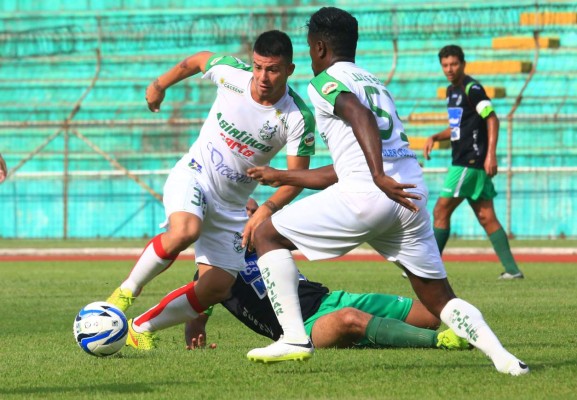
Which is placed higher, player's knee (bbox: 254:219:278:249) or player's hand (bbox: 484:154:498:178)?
player's knee (bbox: 254:219:278:249)

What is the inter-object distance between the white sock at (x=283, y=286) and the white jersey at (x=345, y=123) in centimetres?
52

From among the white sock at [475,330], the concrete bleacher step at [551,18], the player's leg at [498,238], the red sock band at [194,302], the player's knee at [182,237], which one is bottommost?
the player's leg at [498,238]

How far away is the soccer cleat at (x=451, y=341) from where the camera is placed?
7180 mm

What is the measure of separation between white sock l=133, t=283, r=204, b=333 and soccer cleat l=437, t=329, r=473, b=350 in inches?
60.6

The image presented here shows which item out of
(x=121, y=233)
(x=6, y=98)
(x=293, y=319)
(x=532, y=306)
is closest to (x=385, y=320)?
(x=293, y=319)

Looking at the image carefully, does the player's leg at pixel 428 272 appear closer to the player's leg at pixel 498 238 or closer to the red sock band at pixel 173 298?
the red sock band at pixel 173 298

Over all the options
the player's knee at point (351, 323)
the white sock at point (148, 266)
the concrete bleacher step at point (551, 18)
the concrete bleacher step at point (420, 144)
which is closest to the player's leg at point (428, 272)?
the player's knee at point (351, 323)

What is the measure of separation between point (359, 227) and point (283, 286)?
1.73ft

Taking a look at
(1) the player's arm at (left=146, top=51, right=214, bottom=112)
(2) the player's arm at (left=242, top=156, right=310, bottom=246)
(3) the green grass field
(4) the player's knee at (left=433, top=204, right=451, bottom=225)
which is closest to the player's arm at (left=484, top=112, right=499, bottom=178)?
(4) the player's knee at (left=433, top=204, right=451, bottom=225)

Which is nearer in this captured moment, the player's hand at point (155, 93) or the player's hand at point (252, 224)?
the player's hand at point (252, 224)

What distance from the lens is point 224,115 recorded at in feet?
25.8

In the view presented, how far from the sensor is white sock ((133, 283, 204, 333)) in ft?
25.1

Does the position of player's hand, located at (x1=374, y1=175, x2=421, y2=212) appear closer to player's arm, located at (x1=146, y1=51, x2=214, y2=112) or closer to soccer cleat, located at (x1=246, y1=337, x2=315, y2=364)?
soccer cleat, located at (x1=246, y1=337, x2=315, y2=364)

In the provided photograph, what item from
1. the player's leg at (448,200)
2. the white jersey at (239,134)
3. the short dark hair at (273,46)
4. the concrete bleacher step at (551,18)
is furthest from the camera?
the concrete bleacher step at (551,18)
